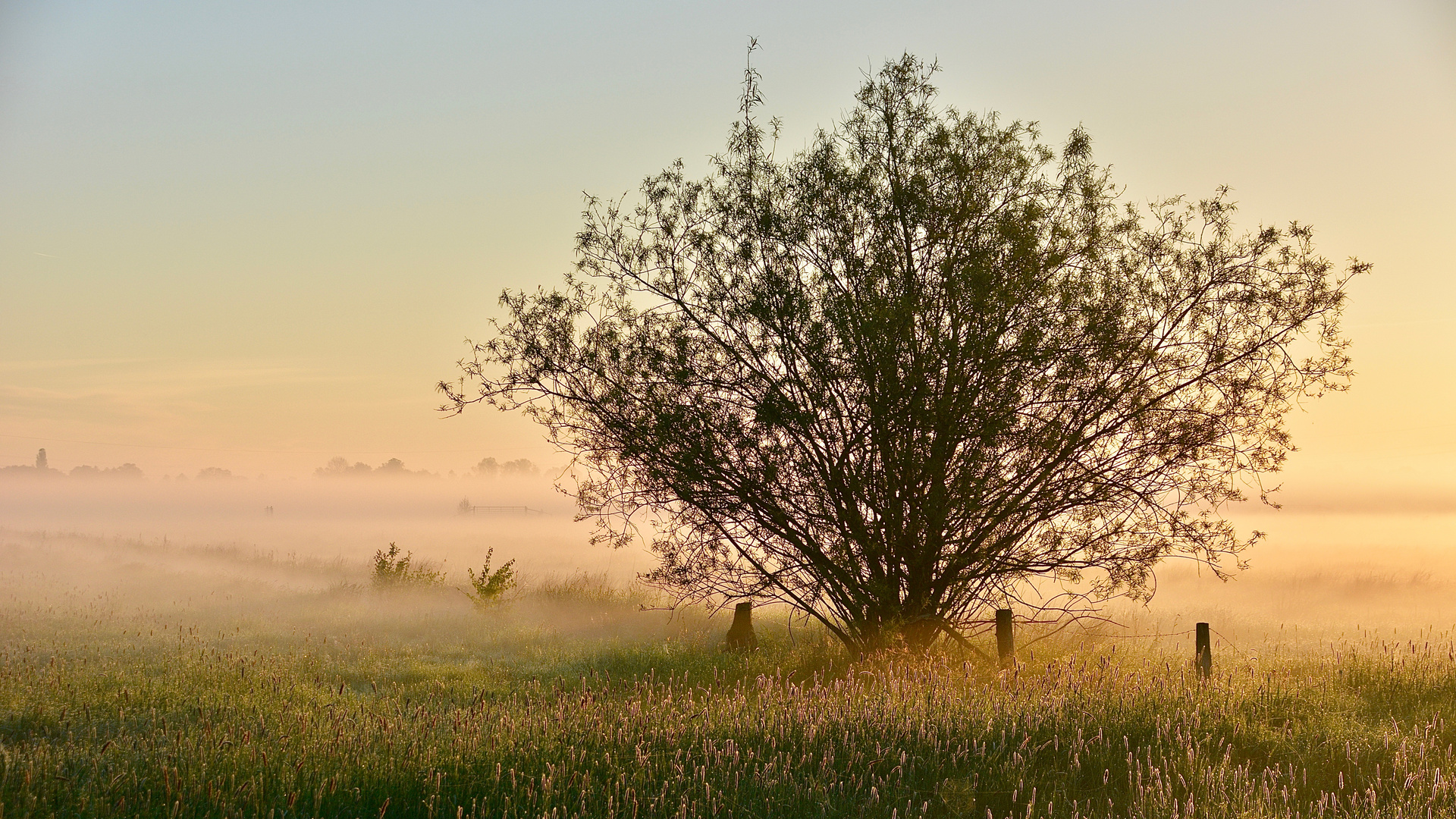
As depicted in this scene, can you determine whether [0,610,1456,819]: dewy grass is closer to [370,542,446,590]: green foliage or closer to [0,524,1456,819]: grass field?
[0,524,1456,819]: grass field

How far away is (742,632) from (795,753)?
26.6 feet

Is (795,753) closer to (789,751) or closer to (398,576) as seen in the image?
(789,751)

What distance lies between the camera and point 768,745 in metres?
6.30

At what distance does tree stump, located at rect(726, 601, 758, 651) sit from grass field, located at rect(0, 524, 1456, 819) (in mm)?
2094

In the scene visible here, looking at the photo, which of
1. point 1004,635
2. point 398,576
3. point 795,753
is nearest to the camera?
point 795,753

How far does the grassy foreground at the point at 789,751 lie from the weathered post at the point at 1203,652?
1.56 feet

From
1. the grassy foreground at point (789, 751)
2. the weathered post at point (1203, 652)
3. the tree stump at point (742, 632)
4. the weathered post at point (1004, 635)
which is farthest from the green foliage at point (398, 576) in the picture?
→ the weathered post at point (1203, 652)

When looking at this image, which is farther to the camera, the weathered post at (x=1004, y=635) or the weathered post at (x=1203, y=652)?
the weathered post at (x=1004, y=635)

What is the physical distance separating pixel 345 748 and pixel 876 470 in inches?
284

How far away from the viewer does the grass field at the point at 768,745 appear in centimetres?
522

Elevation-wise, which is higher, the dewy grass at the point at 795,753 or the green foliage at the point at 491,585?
the green foliage at the point at 491,585

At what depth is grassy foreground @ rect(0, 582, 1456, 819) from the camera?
17.1ft

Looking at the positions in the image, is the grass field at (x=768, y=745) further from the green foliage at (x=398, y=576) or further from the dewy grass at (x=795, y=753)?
the green foliage at (x=398, y=576)

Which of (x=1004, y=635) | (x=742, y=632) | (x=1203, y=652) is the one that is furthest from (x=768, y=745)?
(x=742, y=632)
